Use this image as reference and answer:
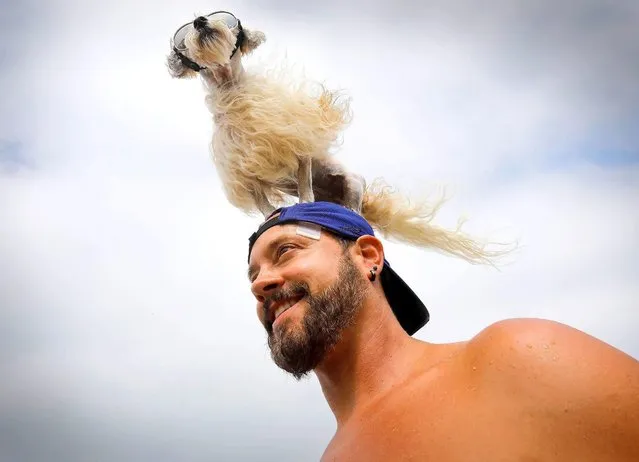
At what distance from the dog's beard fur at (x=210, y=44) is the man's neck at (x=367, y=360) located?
203 cm

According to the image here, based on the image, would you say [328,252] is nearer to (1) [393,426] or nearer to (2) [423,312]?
(2) [423,312]

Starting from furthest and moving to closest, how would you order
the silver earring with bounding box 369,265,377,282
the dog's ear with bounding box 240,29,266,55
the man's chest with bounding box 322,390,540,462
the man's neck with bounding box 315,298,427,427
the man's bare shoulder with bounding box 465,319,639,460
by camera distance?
the dog's ear with bounding box 240,29,266,55 < the silver earring with bounding box 369,265,377,282 < the man's neck with bounding box 315,298,427,427 < the man's chest with bounding box 322,390,540,462 < the man's bare shoulder with bounding box 465,319,639,460

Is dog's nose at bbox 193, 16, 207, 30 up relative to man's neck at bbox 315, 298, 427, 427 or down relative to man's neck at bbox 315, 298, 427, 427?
up

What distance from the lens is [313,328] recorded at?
288 centimetres

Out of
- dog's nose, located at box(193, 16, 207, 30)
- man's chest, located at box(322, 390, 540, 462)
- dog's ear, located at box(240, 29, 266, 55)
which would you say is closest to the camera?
man's chest, located at box(322, 390, 540, 462)

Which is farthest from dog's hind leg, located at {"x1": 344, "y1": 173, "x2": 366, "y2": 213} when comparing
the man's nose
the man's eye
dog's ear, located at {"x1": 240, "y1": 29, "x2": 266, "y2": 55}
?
the man's nose

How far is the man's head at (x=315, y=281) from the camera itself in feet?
9.52

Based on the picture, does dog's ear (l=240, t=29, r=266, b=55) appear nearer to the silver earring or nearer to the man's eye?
the man's eye

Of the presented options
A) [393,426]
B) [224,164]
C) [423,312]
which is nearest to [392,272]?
[423,312]

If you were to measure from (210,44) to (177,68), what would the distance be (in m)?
0.34

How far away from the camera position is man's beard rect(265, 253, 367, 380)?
289cm

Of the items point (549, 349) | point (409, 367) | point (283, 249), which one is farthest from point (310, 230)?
point (549, 349)

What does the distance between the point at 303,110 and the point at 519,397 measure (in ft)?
9.06

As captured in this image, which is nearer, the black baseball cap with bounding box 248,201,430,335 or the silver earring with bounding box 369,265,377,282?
the silver earring with bounding box 369,265,377,282
